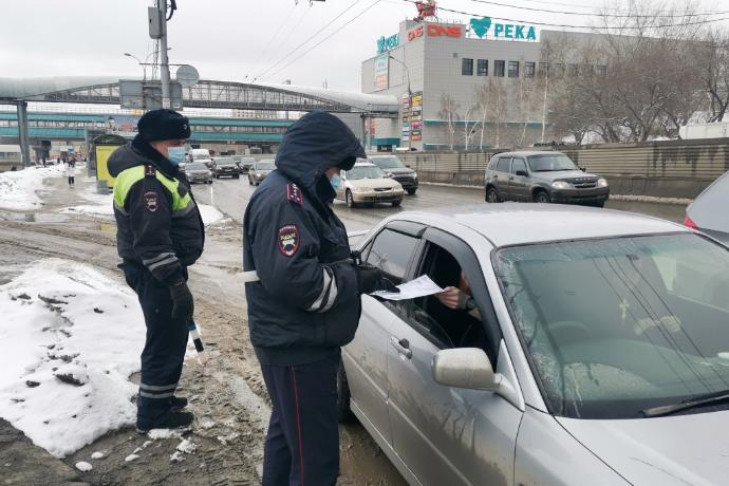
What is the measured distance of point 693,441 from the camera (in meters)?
1.72

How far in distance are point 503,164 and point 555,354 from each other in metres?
16.8

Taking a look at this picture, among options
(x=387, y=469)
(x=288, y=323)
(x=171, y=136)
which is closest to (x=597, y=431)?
(x=288, y=323)

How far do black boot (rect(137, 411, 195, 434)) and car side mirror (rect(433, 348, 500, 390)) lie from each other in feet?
7.68

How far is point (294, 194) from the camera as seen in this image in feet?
7.28

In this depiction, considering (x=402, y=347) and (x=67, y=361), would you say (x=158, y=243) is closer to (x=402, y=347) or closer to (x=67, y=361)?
(x=402, y=347)

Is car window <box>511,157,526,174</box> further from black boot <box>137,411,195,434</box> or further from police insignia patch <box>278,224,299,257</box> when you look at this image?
police insignia patch <box>278,224,299,257</box>

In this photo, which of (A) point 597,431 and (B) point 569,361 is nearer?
(A) point 597,431

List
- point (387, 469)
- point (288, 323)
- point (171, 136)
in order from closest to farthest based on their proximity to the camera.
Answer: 1. point (288, 323)
2. point (387, 469)
3. point (171, 136)

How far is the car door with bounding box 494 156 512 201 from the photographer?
58.7 ft

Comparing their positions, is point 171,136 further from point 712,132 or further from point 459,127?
point 459,127

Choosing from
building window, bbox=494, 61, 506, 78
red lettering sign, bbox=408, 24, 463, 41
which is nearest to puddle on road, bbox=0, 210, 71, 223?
red lettering sign, bbox=408, 24, 463, 41

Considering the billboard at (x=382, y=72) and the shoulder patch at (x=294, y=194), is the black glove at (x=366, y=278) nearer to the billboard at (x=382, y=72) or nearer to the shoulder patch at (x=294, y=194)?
the shoulder patch at (x=294, y=194)

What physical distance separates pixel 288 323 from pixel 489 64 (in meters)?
79.7

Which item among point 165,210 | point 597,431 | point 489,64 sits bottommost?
point 597,431
